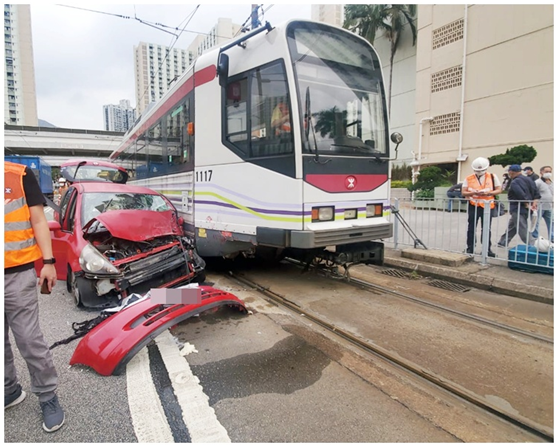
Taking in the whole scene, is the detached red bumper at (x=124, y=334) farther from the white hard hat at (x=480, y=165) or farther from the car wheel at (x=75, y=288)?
the white hard hat at (x=480, y=165)

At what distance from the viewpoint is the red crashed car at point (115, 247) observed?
4277 mm

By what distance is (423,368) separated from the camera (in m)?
3.10

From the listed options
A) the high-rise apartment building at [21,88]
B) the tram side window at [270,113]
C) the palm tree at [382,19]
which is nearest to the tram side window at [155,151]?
the tram side window at [270,113]

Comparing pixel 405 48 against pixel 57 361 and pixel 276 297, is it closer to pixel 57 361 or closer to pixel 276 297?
pixel 276 297

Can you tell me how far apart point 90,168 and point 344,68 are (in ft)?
34.2

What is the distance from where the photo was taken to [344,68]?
5.03 meters

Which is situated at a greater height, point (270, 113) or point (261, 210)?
point (270, 113)

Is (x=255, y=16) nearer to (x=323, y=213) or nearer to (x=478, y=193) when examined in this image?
(x=323, y=213)

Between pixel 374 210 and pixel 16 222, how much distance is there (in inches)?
177

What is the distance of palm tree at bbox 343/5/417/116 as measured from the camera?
1137 inches

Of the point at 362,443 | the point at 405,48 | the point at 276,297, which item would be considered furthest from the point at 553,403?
the point at 405,48

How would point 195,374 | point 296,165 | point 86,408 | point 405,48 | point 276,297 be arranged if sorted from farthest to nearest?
point 405,48, point 276,297, point 296,165, point 195,374, point 86,408

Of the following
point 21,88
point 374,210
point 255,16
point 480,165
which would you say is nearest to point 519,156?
point 480,165

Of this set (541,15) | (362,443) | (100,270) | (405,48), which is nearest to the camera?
(362,443)
